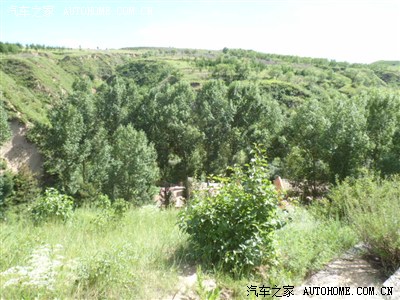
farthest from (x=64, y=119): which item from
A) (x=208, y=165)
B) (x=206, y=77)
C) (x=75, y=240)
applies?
(x=206, y=77)

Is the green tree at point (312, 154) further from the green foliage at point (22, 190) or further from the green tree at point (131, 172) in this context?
the green foliage at point (22, 190)

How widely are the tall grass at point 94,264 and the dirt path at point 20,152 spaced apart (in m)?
33.8

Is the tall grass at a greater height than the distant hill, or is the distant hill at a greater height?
the tall grass

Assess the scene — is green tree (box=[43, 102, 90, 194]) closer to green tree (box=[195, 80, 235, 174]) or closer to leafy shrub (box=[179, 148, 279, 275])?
green tree (box=[195, 80, 235, 174])

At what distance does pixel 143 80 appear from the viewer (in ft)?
305

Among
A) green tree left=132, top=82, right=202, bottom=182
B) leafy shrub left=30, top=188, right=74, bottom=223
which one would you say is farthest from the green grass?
green tree left=132, top=82, right=202, bottom=182

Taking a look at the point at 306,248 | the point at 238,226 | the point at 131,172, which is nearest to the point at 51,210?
the point at 238,226

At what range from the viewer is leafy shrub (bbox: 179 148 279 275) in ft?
12.9

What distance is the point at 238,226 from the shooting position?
3971 mm

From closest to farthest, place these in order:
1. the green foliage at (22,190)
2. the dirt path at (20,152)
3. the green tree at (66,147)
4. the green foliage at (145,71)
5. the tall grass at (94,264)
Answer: the tall grass at (94,264) < the green foliage at (22,190) < the green tree at (66,147) < the dirt path at (20,152) < the green foliage at (145,71)

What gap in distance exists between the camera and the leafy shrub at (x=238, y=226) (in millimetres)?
3932

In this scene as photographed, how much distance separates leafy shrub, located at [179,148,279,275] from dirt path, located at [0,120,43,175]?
35049 mm

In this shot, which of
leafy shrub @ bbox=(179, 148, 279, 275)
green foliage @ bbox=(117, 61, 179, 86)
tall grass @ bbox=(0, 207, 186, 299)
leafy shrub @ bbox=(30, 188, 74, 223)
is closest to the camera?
tall grass @ bbox=(0, 207, 186, 299)

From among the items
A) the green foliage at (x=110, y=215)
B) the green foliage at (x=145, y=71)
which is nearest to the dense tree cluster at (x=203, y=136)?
the green foliage at (x=110, y=215)
